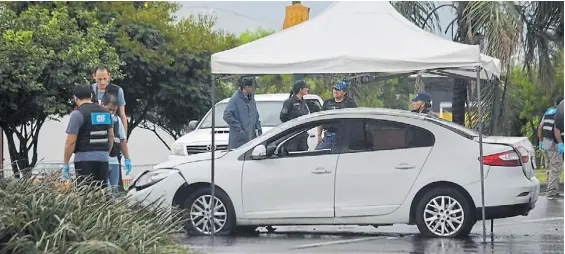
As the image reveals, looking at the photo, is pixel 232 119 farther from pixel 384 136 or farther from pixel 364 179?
pixel 364 179

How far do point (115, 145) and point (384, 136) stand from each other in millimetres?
3099

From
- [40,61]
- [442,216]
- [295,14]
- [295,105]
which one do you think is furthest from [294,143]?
[40,61]

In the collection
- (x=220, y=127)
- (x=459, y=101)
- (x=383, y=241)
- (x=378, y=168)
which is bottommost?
(x=383, y=241)

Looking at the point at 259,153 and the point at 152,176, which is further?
the point at 152,176

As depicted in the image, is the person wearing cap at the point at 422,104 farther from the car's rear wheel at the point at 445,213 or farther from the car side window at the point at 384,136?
the car's rear wheel at the point at 445,213

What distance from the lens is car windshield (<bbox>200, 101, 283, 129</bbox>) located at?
1800 cm

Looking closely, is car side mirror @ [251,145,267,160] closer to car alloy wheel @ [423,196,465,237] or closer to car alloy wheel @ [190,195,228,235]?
car alloy wheel @ [190,195,228,235]

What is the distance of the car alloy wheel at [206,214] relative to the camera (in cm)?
1257

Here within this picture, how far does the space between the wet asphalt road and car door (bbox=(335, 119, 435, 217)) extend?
43cm

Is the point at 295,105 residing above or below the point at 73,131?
above

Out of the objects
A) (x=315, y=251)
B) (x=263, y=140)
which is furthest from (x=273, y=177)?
(x=315, y=251)

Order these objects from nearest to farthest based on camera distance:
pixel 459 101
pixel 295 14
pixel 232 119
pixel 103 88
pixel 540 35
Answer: pixel 103 88 → pixel 232 119 → pixel 295 14 → pixel 459 101 → pixel 540 35

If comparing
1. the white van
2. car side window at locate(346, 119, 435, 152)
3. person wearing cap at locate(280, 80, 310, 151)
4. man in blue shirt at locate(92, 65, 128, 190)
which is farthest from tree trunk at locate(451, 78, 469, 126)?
man in blue shirt at locate(92, 65, 128, 190)

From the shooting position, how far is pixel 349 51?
1200 centimetres
